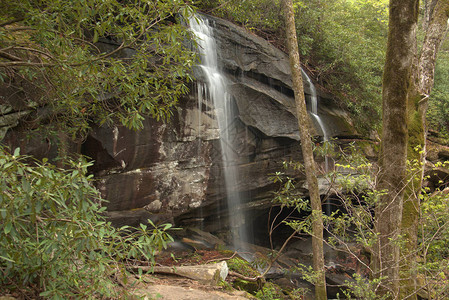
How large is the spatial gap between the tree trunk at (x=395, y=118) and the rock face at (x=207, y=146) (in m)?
4.81

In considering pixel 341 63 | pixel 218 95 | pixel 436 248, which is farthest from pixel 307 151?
pixel 341 63

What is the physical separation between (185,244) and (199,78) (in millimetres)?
4728

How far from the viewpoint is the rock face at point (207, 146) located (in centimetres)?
795

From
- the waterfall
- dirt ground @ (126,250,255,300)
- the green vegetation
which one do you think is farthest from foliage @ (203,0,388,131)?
dirt ground @ (126,250,255,300)

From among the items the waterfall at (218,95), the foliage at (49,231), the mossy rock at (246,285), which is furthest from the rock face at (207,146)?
the foliage at (49,231)

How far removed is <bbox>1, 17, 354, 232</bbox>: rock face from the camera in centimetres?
795

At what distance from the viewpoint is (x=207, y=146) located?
936 centimetres

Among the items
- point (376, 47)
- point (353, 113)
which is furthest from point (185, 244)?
point (376, 47)

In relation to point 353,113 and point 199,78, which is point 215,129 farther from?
point 353,113

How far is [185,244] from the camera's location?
8.98 meters

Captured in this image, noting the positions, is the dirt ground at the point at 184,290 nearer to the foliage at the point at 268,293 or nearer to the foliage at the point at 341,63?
the foliage at the point at 268,293

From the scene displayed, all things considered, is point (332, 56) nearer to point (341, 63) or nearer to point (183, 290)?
point (341, 63)

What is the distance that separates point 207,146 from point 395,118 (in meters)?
5.35

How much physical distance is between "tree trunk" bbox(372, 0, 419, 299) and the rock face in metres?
4.81
